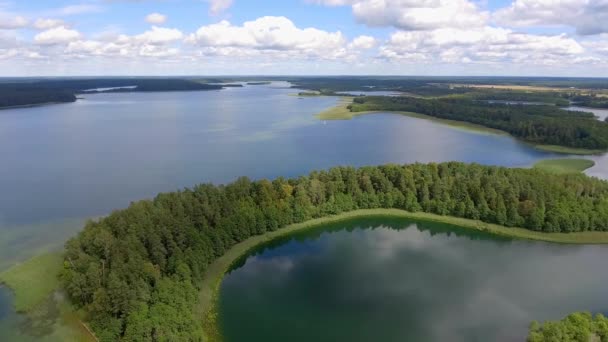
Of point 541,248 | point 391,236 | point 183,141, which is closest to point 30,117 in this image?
point 183,141

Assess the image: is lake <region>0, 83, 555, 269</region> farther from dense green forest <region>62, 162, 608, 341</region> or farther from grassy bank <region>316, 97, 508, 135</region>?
dense green forest <region>62, 162, 608, 341</region>

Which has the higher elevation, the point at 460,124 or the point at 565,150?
the point at 460,124

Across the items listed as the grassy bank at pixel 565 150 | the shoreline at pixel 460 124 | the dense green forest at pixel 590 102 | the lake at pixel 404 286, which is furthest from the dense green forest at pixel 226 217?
the dense green forest at pixel 590 102

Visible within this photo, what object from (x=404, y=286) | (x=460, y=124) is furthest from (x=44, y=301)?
(x=460, y=124)

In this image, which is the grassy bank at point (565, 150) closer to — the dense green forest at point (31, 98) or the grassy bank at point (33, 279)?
the grassy bank at point (33, 279)

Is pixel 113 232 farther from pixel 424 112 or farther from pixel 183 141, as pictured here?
pixel 424 112

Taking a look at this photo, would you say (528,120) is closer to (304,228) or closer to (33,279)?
(304,228)
